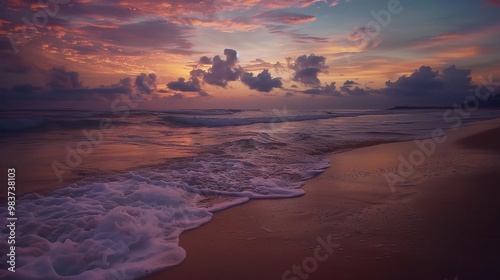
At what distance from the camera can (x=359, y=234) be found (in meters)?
4.14

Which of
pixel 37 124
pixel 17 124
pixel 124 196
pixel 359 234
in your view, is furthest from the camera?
pixel 37 124

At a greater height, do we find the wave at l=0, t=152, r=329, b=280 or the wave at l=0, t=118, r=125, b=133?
the wave at l=0, t=118, r=125, b=133

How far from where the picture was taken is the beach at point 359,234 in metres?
3.30

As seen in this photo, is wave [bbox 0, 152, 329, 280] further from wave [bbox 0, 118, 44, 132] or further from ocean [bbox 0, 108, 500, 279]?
wave [bbox 0, 118, 44, 132]

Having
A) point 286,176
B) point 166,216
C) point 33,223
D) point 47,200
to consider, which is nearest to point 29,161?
point 47,200

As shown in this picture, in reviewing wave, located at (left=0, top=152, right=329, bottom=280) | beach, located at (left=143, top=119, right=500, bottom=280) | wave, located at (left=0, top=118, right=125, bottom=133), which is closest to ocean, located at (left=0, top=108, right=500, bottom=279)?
wave, located at (left=0, top=152, right=329, bottom=280)

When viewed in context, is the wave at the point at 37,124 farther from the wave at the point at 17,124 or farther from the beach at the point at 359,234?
the beach at the point at 359,234

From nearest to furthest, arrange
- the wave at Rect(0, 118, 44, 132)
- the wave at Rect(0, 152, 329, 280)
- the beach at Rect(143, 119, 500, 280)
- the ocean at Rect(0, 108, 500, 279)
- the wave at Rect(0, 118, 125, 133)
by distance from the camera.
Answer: the beach at Rect(143, 119, 500, 280), the wave at Rect(0, 152, 329, 280), the ocean at Rect(0, 108, 500, 279), the wave at Rect(0, 118, 44, 132), the wave at Rect(0, 118, 125, 133)

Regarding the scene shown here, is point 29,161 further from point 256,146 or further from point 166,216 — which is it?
point 256,146

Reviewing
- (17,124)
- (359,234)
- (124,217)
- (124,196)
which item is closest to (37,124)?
(17,124)

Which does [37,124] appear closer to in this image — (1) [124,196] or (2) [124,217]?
(1) [124,196]

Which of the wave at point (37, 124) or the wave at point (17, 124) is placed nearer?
the wave at point (17, 124)

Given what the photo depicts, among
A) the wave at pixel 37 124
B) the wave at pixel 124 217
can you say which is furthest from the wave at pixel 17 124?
the wave at pixel 124 217

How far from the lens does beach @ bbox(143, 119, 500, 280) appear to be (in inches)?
130
